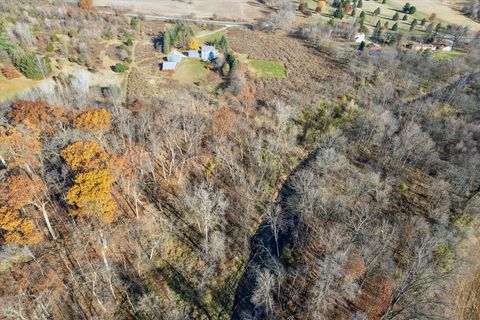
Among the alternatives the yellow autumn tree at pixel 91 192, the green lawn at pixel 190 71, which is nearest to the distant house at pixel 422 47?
the green lawn at pixel 190 71

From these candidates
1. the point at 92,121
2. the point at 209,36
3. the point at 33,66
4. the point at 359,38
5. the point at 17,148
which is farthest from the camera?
the point at 359,38

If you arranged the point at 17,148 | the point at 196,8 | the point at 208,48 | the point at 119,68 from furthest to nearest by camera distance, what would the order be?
1. the point at 196,8
2. the point at 208,48
3. the point at 119,68
4. the point at 17,148

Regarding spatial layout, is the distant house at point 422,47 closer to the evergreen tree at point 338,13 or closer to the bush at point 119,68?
the evergreen tree at point 338,13

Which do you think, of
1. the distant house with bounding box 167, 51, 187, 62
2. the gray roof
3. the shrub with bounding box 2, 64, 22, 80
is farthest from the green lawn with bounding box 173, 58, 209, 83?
the shrub with bounding box 2, 64, 22, 80

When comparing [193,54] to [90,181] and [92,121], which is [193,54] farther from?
[90,181]

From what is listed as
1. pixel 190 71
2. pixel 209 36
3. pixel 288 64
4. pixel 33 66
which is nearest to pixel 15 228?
pixel 33 66

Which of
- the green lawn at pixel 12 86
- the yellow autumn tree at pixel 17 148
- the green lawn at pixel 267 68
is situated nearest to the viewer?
the yellow autumn tree at pixel 17 148

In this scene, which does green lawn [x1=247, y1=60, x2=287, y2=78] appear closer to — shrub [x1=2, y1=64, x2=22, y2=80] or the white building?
the white building
